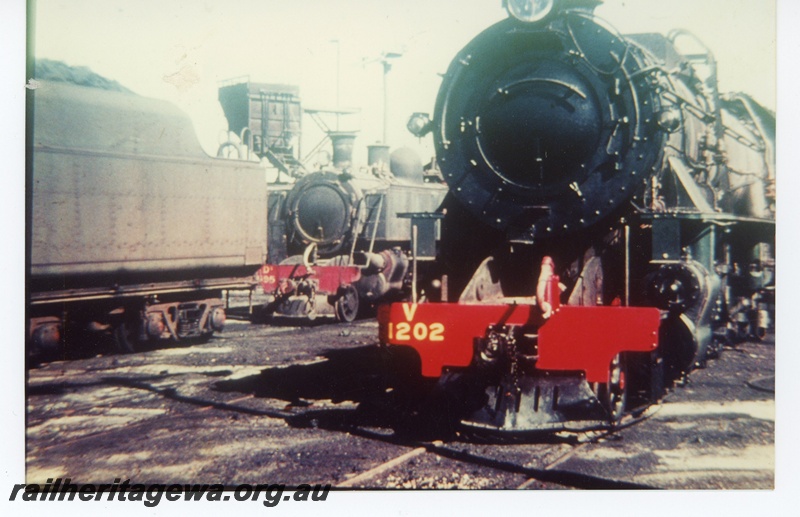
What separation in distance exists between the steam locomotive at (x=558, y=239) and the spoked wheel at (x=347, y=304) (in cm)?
715

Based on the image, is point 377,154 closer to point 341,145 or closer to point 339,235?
point 341,145

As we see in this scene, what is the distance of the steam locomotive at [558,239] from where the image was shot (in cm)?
457

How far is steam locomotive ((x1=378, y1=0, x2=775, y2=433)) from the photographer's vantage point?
4.57 meters

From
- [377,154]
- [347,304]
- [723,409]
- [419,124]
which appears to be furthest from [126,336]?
[377,154]

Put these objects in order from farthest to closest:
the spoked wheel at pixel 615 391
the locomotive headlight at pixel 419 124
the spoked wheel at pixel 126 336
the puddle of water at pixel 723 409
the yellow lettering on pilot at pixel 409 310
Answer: the spoked wheel at pixel 126 336 → the puddle of water at pixel 723 409 → the locomotive headlight at pixel 419 124 → the spoked wheel at pixel 615 391 → the yellow lettering on pilot at pixel 409 310

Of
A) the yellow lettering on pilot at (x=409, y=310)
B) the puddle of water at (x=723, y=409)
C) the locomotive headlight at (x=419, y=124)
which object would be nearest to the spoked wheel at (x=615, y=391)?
the puddle of water at (x=723, y=409)

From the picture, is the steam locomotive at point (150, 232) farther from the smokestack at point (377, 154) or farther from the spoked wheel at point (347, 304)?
the smokestack at point (377, 154)

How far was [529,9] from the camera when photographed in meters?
5.07

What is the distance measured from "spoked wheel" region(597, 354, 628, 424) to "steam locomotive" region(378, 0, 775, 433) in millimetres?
14

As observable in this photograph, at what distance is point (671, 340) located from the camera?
503cm

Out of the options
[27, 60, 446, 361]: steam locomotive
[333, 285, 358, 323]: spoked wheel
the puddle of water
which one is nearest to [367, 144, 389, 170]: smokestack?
[27, 60, 446, 361]: steam locomotive

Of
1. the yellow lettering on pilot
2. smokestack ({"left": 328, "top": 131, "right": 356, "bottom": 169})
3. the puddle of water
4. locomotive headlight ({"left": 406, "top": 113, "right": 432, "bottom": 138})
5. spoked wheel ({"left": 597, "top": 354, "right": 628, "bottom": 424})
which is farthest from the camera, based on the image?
smokestack ({"left": 328, "top": 131, "right": 356, "bottom": 169})

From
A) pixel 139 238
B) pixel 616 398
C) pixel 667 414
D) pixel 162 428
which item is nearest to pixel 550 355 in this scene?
pixel 616 398

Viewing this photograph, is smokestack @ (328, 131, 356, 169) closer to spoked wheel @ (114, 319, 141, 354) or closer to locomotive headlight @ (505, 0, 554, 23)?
spoked wheel @ (114, 319, 141, 354)
